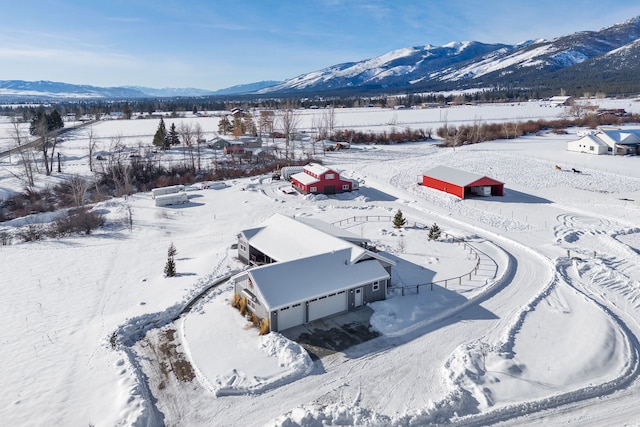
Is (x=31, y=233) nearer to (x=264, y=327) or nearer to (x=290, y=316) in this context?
(x=264, y=327)

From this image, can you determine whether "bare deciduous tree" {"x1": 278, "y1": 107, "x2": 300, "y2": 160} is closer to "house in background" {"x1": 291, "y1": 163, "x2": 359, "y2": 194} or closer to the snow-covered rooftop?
"house in background" {"x1": 291, "y1": 163, "x2": 359, "y2": 194}

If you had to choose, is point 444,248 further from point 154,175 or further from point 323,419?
point 154,175

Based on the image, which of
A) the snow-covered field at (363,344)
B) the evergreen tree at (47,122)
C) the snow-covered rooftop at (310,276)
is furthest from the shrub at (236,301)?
the evergreen tree at (47,122)

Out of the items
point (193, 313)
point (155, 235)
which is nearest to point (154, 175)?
point (155, 235)

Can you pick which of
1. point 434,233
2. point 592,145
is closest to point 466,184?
point 434,233

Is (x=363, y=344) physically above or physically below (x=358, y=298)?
below

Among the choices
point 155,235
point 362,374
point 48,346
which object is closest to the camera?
point 362,374

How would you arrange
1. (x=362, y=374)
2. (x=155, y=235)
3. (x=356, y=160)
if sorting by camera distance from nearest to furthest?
1. (x=362, y=374)
2. (x=155, y=235)
3. (x=356, y=160)
